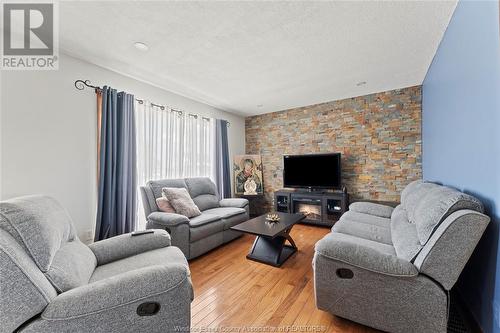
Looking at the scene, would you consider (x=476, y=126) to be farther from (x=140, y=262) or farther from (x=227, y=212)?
(x=227, y=212)

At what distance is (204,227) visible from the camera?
261 cm

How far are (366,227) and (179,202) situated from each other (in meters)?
2.24

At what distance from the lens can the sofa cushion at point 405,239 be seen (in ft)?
4.51

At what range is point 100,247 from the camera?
1587mm

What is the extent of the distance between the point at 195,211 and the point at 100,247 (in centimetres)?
137

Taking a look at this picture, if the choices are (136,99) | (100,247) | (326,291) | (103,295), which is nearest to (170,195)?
(100,247)

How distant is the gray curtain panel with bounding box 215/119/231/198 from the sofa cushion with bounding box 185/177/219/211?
60 cm

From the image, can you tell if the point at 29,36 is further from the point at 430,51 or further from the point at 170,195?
the point at 430,51

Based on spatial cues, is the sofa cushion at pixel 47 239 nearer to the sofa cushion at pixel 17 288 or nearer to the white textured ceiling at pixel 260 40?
the sofa cushion at pixel 17 288

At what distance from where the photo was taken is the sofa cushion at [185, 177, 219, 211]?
337cm

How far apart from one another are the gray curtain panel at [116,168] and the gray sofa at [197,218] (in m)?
0.23

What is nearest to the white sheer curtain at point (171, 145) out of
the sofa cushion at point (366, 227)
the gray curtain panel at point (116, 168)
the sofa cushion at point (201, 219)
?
the gray curtain panel at point (116, 168)

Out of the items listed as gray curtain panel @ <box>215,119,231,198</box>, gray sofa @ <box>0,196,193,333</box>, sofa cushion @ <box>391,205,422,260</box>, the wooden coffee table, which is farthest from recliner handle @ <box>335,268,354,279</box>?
gray curtain panel @ <box>215,119,231,198</box>

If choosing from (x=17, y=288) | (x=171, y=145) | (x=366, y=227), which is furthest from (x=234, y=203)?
(x=17, y=288)
